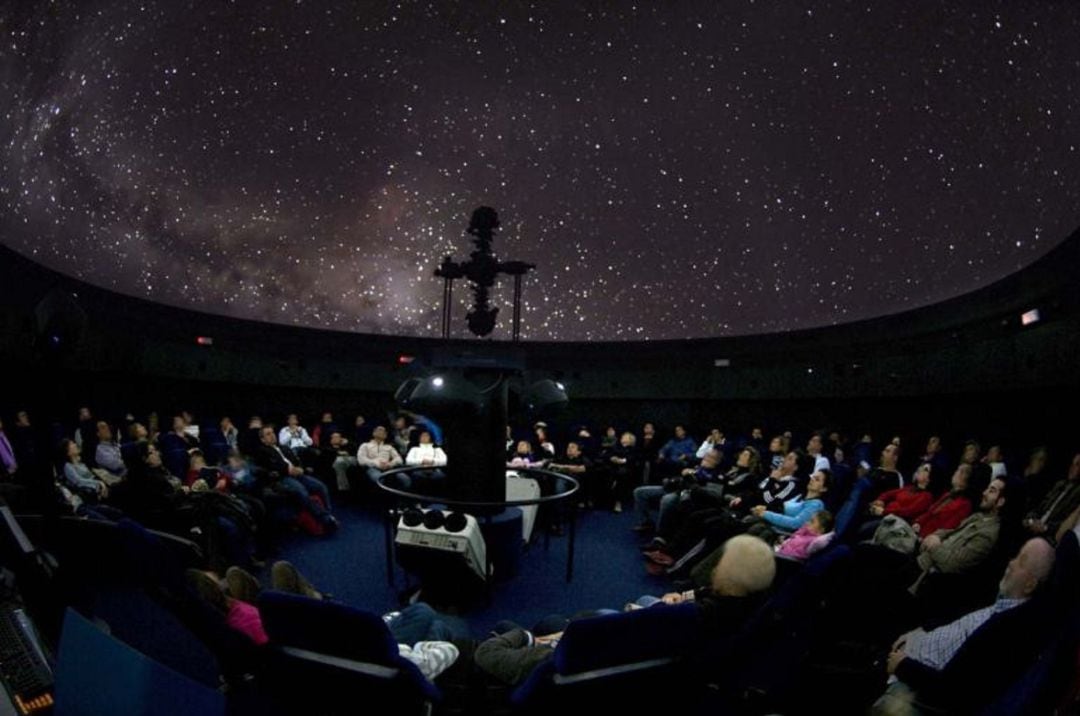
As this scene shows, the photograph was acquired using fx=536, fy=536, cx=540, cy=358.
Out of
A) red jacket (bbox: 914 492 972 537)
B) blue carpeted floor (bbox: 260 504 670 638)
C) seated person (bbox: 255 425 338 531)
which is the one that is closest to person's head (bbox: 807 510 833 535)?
red jacket (bbox: 914 492 972 537)

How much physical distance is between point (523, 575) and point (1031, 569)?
3672 millimetres

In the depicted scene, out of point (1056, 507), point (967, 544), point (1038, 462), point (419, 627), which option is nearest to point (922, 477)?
point (1056, 507)

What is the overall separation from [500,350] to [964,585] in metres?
10.0

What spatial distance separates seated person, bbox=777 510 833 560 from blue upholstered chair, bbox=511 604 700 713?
8.01 feet

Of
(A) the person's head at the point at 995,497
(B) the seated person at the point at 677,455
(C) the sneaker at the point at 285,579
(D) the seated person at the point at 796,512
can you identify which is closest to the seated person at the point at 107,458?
(C) the sneaker at the point at 285,579

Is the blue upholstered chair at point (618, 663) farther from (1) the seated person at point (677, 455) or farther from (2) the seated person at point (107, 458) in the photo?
(1) the seated person at point (677, 455)

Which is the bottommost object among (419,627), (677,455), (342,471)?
(342,471)

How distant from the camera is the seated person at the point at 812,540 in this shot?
3.79 m

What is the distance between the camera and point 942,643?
7.54ft

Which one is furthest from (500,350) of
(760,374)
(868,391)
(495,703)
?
(495,703)

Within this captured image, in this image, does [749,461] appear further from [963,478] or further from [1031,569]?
[1031,569]

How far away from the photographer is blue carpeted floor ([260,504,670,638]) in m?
4.22

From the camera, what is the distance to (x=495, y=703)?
6.71 feet

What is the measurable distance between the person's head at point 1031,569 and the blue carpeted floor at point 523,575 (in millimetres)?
2617
